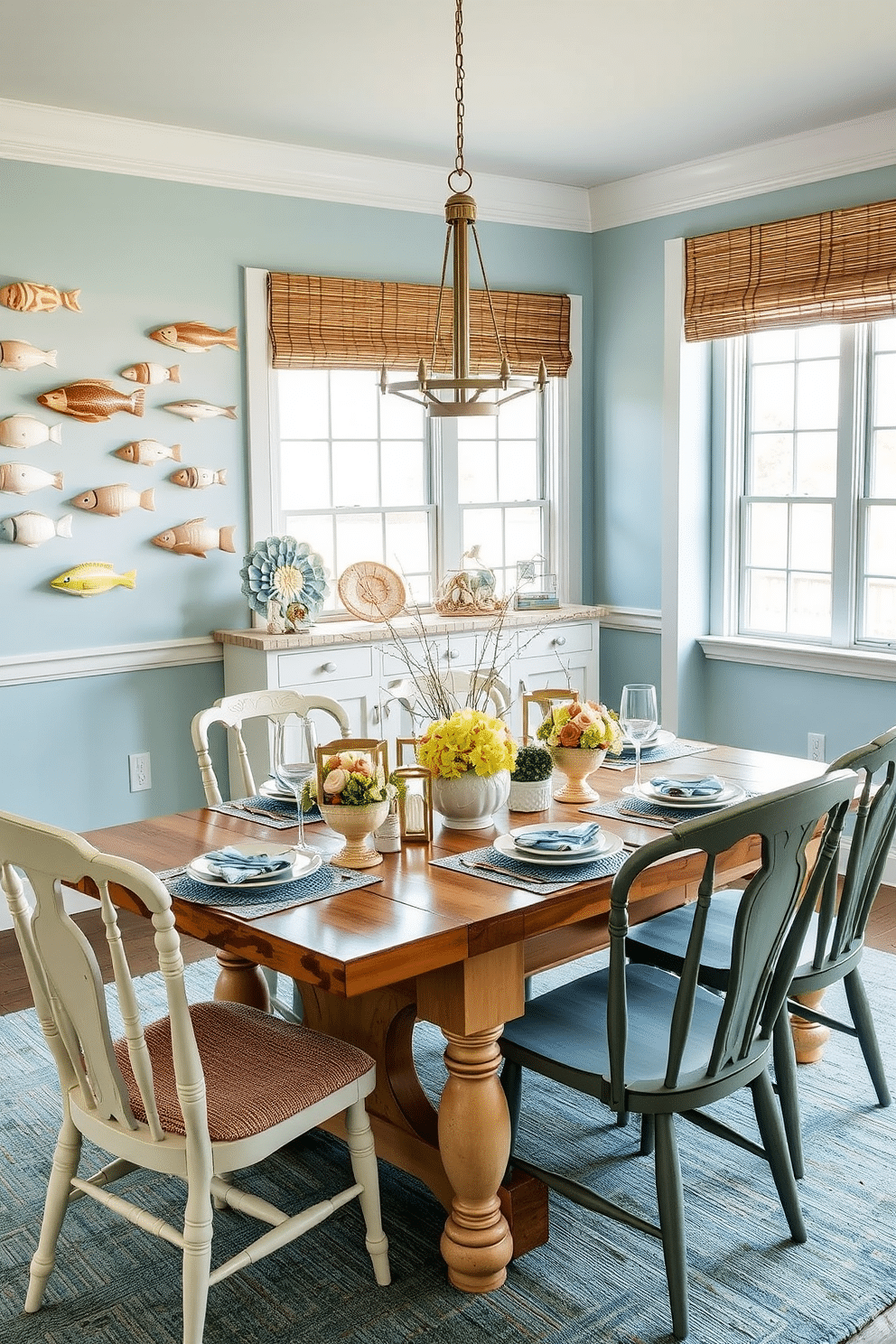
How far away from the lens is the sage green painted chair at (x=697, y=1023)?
6.44ft

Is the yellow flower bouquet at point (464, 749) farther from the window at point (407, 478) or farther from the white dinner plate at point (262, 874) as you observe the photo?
the window at point (407, 478)

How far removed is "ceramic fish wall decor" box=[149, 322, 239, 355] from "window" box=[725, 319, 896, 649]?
1.97 metres

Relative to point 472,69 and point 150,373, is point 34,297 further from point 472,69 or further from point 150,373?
point 472,69

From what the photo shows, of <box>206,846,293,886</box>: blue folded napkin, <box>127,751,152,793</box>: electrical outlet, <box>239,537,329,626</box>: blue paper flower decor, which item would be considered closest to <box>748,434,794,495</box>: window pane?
<box>239,537,329,626</box>: blue paper flower decor

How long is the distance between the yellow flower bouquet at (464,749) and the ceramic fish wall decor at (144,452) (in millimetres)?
2091

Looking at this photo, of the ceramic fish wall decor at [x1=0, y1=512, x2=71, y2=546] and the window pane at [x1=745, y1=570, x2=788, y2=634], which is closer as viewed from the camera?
the ceramic fish wall decor at [x1=0, y1=512, x2=71, y2=546]

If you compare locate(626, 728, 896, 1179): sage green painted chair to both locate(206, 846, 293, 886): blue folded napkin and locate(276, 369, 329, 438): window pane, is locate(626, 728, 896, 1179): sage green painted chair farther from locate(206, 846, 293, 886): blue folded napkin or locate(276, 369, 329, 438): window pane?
locate(276, 369, 329, 438): window pane

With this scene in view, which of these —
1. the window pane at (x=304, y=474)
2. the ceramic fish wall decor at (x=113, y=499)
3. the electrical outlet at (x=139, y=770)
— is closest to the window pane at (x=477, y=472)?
the window pane at (x=304, y=474)

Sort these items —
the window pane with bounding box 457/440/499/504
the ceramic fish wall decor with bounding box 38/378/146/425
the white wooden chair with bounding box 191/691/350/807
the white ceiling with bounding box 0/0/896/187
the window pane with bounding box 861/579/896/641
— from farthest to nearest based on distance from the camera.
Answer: the window pane with bounding box 457/440/499/504 → the window pane with bounding box 861/579/896/641 → the ceramic fish wall decor with bounding box 38/378/146/425 → the white ceiling with bounding box 0/0/896/187 → the white wooden chair with bounding box 191/691/350/807

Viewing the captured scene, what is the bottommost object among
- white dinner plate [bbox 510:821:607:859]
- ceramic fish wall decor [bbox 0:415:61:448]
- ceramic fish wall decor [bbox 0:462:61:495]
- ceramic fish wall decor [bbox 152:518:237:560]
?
white dinner plate [bbox 510:821:607:859]

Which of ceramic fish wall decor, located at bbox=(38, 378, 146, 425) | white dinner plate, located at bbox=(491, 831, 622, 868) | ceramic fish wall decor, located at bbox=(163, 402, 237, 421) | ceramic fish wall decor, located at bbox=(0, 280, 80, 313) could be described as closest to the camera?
white dinner plate, located at bbox=(491, 831, 622, 868)

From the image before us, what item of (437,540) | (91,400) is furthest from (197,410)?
(437,540)

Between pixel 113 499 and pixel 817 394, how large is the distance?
102 inches

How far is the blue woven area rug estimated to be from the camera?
2.12 m
